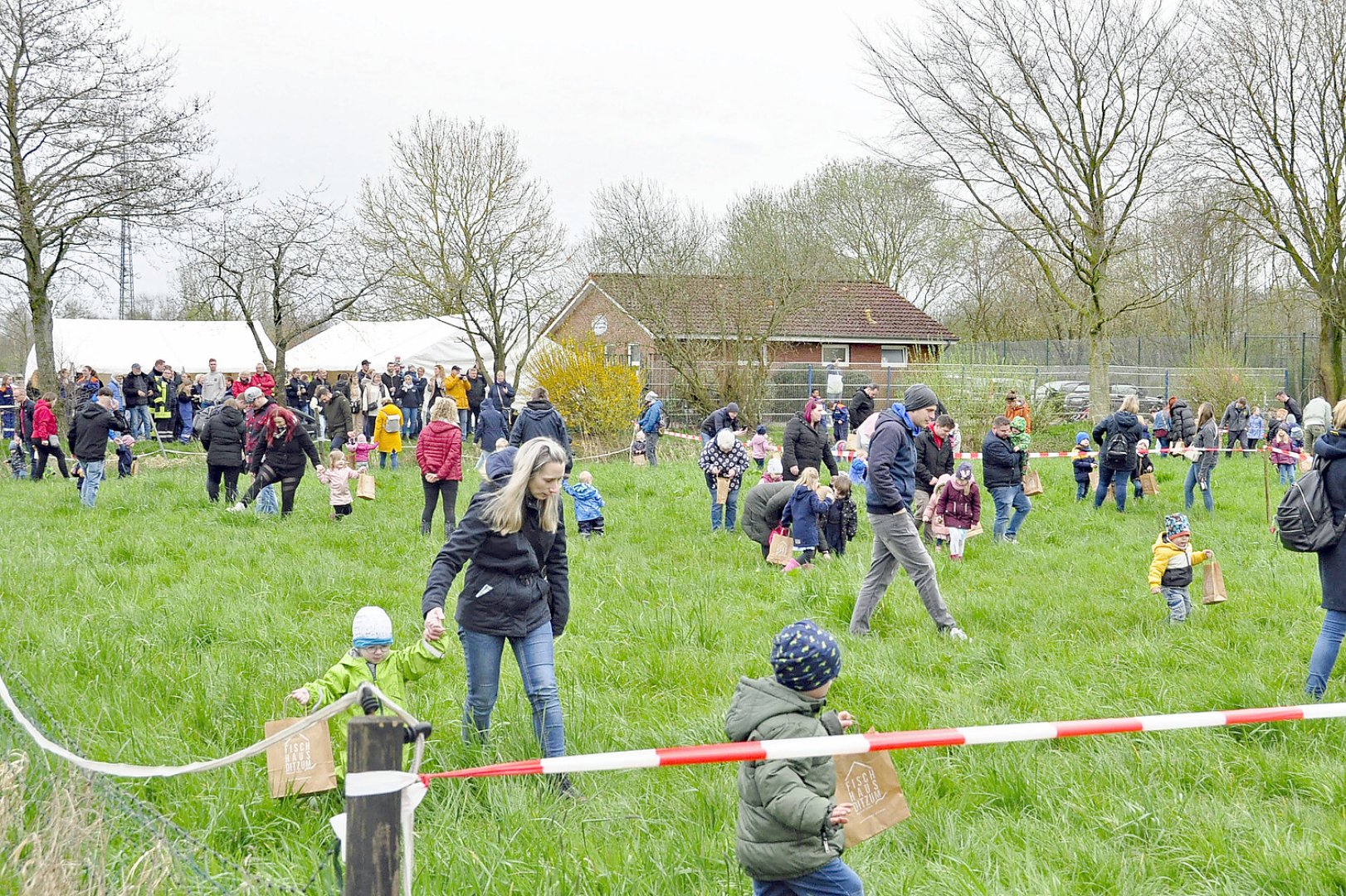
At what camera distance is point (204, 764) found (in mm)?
3424

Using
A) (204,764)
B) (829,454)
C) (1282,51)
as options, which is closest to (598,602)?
(829,454)

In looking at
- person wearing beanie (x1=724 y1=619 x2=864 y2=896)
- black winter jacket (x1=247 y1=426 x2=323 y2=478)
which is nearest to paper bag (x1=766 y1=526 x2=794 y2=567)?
black winter jacket (x1=247 y1=426 x2=323 y2=478)

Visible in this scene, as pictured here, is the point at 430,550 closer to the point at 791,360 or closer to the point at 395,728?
the point at 395,728

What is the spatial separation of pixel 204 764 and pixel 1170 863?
3.53 metres

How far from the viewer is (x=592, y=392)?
2384cm

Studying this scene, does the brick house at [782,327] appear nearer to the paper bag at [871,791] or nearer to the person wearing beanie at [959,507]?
the person wearing beanie at [959,507]

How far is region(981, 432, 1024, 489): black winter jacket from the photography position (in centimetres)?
1238

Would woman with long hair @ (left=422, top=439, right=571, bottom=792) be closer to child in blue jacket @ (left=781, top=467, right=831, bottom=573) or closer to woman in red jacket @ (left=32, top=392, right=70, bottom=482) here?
child in blue jacket @ (left=781, top=467, right=831, bottom=573)

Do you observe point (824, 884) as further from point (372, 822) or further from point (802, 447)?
point (802, 447)

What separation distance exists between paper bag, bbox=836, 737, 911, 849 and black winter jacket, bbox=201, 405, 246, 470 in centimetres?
1227

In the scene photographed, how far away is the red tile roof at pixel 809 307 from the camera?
27703 mm

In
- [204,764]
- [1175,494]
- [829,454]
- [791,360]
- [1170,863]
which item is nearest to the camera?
[204,764]

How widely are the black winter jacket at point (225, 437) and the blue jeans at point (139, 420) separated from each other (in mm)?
10703

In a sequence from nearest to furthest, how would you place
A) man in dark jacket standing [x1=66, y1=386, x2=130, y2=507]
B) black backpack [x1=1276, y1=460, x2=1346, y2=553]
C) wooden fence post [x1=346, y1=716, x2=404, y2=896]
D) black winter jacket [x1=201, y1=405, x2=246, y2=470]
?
wooden fence post [x1=346, y1=716, x2=404, y2=896], black backpack [x1=1276, y1=460, x2=1346, y2=553], black winter jacket [x1=201, y1=405, x2=246, y2=470], man in dark jacket standing [x1=66, y1=386, x2=130, y2=507]
